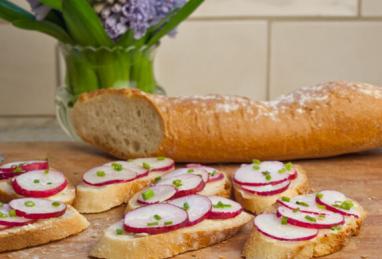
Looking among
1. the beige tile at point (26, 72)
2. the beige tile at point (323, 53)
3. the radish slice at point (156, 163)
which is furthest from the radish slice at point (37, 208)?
the beige tile at point (323, 53)

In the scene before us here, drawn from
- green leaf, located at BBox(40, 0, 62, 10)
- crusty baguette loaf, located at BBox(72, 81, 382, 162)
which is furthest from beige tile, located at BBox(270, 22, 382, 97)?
green leaf, located at BBox(40, 0, 62, 10)

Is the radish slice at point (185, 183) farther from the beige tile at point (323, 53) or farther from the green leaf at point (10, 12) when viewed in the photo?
the beige tile at point (323, 53)

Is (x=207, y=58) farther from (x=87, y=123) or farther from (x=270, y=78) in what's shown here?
(x=87, y=123)

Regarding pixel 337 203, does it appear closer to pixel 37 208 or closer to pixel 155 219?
pixel 155 219

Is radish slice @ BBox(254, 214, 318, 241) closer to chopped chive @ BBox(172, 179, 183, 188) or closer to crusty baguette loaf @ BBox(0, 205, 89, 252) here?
chopped chive @ BBox(172, 179, 183, 188)

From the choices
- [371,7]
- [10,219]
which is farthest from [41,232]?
[371,7]

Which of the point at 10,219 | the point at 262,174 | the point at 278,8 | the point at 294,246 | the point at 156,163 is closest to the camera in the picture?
the point at 294,246

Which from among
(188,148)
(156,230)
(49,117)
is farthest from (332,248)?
(49,117)
